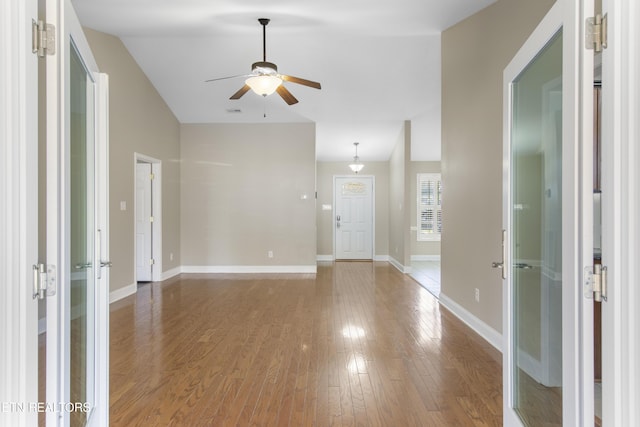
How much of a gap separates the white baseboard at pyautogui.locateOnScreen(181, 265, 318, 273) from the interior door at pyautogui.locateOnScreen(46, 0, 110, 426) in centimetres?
510

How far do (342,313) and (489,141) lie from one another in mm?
2290

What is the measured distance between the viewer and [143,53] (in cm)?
503

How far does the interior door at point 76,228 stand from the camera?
1.10 metres

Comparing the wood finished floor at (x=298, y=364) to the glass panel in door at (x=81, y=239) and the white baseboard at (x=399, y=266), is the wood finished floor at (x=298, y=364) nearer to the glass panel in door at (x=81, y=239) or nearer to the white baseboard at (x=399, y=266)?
the glass panel in door at (x=81, y=239)

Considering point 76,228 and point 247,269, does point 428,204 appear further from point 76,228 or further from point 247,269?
point 76,228

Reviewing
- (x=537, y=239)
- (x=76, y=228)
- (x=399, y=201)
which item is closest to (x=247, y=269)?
(x=399, y=201)

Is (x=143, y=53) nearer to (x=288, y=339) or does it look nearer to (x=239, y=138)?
(x=239, y=138)

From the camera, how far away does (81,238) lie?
1.50 metres

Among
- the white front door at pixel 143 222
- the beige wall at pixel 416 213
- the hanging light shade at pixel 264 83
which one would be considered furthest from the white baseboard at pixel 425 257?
the hanging light shade at pixel 264 83

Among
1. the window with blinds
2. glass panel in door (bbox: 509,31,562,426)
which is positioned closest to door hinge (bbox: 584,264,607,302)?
glass panel in door (bbox: 509,31,562,426)

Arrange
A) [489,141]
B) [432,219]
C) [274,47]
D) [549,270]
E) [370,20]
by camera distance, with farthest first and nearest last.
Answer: [432,219]
[274,47]
[370,20]
[489,141]
[549,270]

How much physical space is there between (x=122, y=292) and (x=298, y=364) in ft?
10.6
